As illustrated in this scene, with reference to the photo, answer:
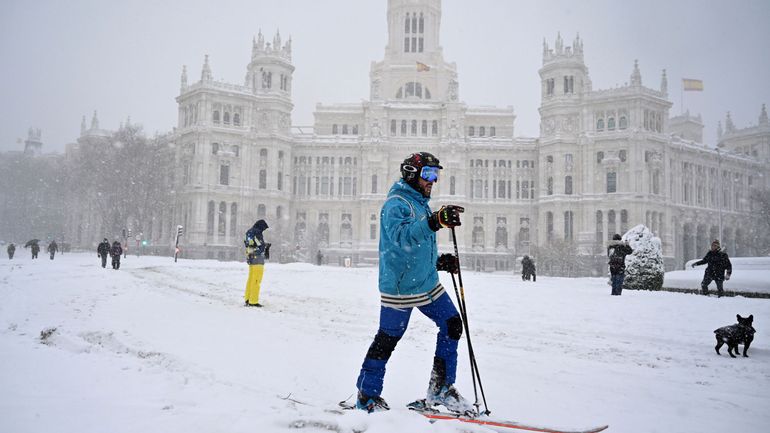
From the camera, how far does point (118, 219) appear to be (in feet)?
173

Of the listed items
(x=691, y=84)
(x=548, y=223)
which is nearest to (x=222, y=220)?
(x=548, y=223)

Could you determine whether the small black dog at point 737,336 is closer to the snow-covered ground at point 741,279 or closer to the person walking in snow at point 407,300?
the person walking in snow at point 407,300

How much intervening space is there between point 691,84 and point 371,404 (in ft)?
209

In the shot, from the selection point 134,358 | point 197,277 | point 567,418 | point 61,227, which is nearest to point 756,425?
point 567,418

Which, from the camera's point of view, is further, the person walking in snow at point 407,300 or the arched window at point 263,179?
the arched window at point 263,179

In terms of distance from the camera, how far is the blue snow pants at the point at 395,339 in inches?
169

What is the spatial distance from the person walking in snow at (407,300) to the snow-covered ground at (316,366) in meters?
0.38

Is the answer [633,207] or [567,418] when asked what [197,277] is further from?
[633,207]

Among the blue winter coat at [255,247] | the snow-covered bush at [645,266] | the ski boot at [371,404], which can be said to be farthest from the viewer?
the snow-covered bush at [645,266]

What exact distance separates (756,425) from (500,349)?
11.5 feet

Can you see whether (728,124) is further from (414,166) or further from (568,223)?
(414,166)

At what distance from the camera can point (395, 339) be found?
4.38 metres

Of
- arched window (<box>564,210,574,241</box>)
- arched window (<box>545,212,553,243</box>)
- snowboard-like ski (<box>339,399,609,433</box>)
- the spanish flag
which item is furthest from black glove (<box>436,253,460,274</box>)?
the spanish flag

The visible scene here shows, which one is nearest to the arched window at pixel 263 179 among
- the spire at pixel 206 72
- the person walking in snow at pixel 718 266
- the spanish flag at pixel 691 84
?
the spire at pixel 206 72
